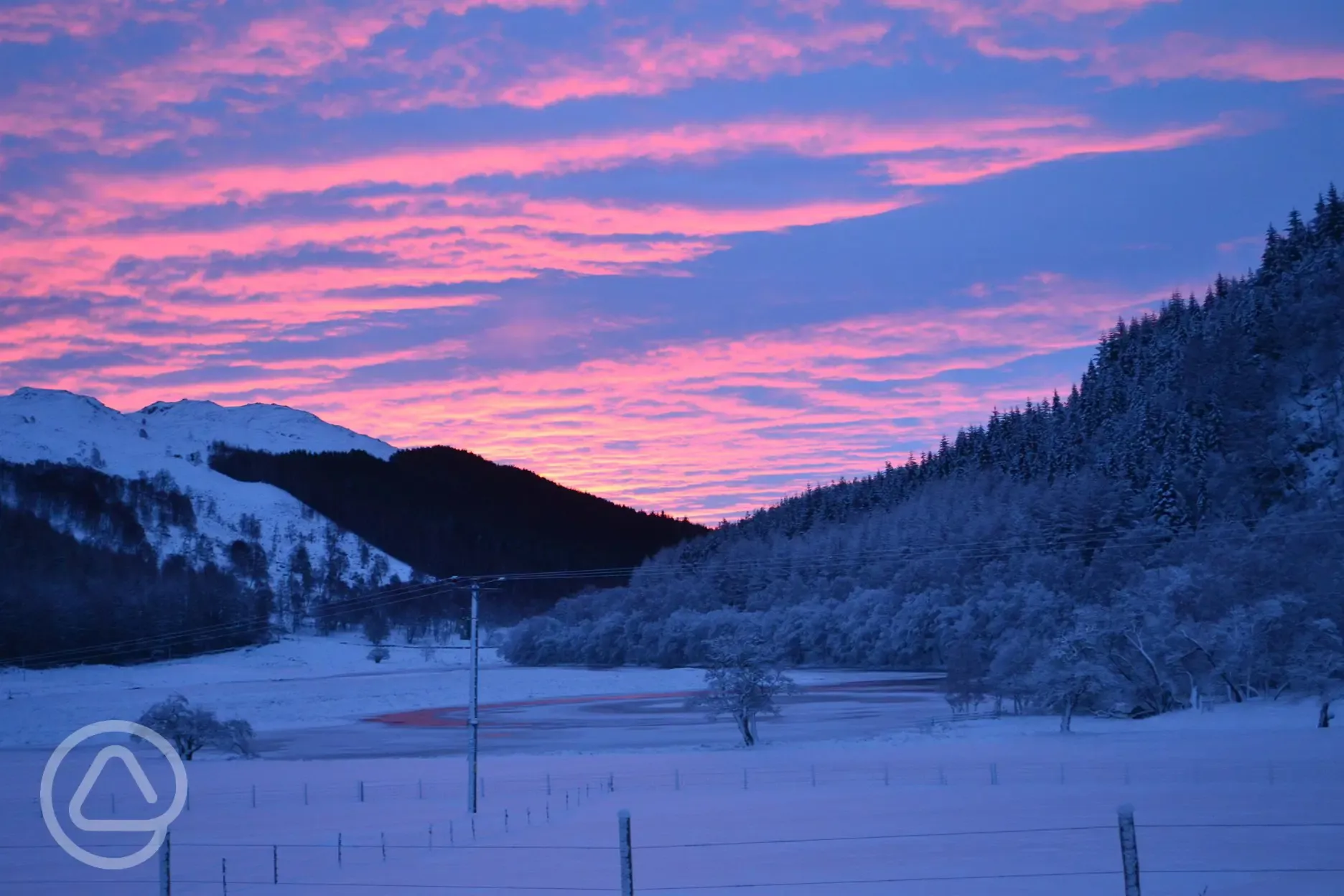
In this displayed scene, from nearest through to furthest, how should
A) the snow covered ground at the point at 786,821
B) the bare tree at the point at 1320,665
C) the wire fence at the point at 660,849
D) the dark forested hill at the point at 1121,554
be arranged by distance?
1. the wire fence at the point at 660,849
2. the snow covered ground at the point at 786,821
3. the bare tree at the point at 1320,665
4. the dark forested hill at the point at 1121,554

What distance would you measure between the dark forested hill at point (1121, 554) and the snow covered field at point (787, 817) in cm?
449

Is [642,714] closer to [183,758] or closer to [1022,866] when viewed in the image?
[183,758]

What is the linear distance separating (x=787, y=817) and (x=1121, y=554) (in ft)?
243

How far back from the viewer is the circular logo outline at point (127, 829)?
29875mm

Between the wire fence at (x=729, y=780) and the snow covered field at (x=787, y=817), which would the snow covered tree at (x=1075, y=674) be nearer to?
the snow covered field at (x=787, y=817)

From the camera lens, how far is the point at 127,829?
1447 inches

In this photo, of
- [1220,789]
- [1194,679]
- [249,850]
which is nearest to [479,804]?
[249,850]

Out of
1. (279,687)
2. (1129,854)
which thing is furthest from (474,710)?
(279,687)

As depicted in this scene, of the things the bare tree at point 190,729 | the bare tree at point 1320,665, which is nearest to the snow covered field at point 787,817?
the bare tree at point 1320,665

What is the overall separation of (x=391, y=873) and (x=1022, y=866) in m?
13.5

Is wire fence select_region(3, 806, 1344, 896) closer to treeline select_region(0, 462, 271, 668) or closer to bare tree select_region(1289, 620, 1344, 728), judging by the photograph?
bare tree select_region(1289, 620, 1344, 728)

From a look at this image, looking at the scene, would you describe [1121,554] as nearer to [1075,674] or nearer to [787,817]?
[1075,674]

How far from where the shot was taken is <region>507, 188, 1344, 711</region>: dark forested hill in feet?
211

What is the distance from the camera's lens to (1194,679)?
6350cm
